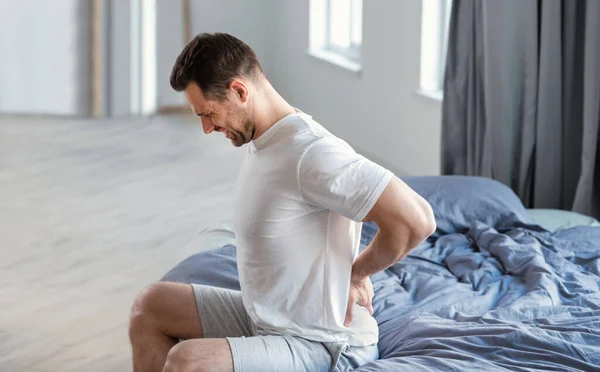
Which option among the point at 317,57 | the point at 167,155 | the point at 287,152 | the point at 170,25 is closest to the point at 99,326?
the point at 287,152

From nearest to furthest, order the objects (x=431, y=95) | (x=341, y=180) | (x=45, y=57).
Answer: (x=341, y=180)
(x=431, y=95)
(x=45, y=57)

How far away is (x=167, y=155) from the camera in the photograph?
5.63m

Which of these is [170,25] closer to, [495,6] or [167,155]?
[167,155]

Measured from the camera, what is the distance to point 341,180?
187 centimetres

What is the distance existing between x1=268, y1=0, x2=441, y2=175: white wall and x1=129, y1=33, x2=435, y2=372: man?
2764 millimetres

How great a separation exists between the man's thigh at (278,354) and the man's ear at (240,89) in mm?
508

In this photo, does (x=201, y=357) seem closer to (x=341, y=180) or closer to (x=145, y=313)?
(x=145, y=313)

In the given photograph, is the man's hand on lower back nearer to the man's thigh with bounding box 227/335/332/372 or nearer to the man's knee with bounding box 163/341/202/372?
the man's thigh with bounding box 227/335/332/372

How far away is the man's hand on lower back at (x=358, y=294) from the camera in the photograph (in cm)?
209

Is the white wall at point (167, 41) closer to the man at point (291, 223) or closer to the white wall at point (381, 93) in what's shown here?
the white wall at point (381, 93)

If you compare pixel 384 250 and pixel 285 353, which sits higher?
pixel 384 250

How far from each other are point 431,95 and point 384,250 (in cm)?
288

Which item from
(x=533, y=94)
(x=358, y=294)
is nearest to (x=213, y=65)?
(x=358, y=294)

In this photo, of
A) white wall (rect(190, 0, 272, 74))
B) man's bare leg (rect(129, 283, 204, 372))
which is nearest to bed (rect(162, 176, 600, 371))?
man's bare leg (rect(129, 283, 204, 372))
